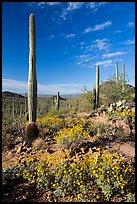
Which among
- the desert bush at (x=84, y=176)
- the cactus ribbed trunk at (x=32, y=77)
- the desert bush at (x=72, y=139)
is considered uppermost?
the cactus ribbed trunk at (x=32, y=77)

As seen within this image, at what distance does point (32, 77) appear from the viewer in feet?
26.1

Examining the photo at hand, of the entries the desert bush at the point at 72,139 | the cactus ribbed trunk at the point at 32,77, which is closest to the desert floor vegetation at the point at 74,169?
the desert bush at the point at 72,139

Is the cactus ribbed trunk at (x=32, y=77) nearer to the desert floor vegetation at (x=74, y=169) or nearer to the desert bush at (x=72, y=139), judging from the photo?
the desert floor vegetation at (x=74, y=169)

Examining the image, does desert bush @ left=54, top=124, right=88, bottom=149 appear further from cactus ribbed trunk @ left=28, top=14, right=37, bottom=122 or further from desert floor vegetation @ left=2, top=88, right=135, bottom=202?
cactus ribbed trunk @ left=28, top=14, right=37, bottom=122

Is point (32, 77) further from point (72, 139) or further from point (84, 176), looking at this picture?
point (84, 176)

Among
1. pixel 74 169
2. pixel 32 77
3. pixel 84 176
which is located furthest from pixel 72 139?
pixel 32 77

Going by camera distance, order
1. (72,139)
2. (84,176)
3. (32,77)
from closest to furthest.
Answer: (84,176), (72,139), (32,77)

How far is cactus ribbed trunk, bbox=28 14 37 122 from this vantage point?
7.88 metres

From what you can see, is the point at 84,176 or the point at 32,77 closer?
the point at 84,176

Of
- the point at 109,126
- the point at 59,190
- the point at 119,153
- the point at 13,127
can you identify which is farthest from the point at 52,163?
the point at 13,127

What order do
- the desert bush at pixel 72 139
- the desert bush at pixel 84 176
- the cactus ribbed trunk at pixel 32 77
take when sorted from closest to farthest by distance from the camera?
the desert bush at pixel 84 176, the desert bush at pixel 72 139, the cactus ribbed trunk at pixel 32 77

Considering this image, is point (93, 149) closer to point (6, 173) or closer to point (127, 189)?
point (127, 189)

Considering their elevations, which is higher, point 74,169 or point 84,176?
point 74,169

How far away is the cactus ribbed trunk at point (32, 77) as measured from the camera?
7.88m
